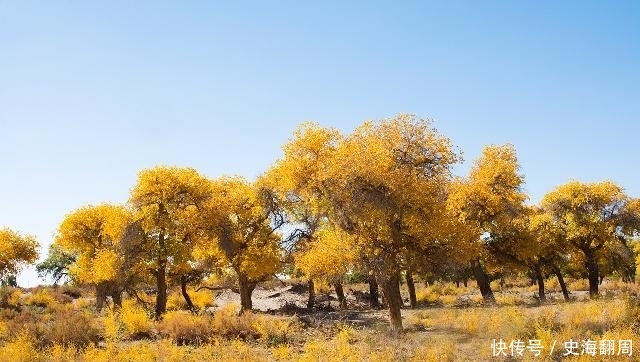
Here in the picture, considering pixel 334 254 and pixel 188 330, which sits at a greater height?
pixel 334 254

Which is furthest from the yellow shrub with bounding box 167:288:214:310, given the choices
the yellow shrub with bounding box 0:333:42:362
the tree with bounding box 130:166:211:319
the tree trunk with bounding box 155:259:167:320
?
the yellow shrub with bounding box 0:333:42:362

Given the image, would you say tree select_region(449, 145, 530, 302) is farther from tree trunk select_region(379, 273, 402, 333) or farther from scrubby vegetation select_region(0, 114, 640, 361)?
tree trunk select_region(379, 273, 402, 333)

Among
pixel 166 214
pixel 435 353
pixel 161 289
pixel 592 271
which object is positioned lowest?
pixel 435 353

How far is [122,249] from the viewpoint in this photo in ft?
100

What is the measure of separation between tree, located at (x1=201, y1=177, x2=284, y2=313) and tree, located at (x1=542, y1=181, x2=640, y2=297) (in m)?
24.2

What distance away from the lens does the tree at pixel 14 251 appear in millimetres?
52469

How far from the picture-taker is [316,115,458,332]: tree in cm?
2139

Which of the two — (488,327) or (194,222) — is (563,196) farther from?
(194,222)

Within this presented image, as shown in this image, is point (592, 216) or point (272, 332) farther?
point (592, 216)

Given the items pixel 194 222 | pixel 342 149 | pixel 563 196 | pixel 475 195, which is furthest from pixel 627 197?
pixel 194 222

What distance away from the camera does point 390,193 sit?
2141cm

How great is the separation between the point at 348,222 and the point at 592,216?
28.2 m

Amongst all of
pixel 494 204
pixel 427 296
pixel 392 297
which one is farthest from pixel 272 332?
pixel 427 296

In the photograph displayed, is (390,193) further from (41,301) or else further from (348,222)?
(41,301)
